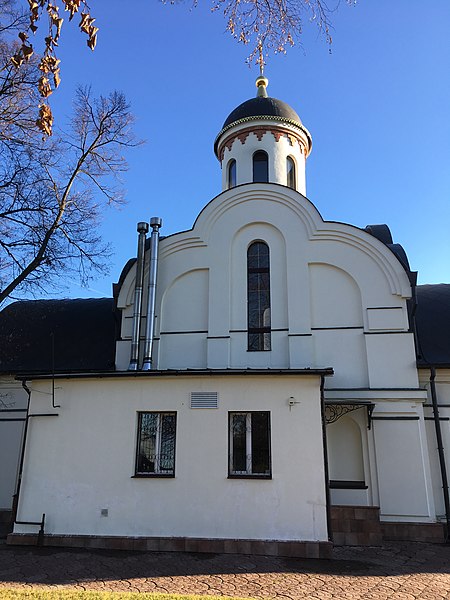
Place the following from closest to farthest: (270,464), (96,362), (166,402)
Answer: (270,464) → (166,402) → (96,362)

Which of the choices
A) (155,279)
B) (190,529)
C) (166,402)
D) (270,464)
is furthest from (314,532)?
(155,279)

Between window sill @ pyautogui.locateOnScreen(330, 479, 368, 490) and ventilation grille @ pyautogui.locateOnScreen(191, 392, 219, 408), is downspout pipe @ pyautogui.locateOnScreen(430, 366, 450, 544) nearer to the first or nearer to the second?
window sill @ pyautogui.locateOnScreen(330, 479, 368, 490)

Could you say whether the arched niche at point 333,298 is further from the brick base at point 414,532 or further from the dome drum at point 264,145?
the dome drum at point 264,145

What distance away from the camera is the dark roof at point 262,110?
18672 mm

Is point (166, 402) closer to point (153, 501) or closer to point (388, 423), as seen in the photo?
point (153, 501)

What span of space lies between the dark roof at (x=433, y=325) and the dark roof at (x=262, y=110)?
8285 millimetres

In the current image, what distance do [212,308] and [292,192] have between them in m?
4.36

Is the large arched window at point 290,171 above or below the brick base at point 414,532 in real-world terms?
above

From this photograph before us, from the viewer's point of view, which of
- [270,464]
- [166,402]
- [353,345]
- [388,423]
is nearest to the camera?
[270,464]

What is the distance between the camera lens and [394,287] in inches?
537

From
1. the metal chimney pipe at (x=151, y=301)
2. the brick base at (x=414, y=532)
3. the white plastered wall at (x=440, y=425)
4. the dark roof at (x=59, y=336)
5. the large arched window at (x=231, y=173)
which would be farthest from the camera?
the large arched window at (x=231, y=173)

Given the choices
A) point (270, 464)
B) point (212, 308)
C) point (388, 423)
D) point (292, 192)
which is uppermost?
point (292, 192)

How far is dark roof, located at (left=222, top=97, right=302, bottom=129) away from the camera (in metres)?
18.7

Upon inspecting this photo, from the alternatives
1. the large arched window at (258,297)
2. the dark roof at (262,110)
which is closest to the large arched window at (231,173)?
the dark roof at (262,110)
